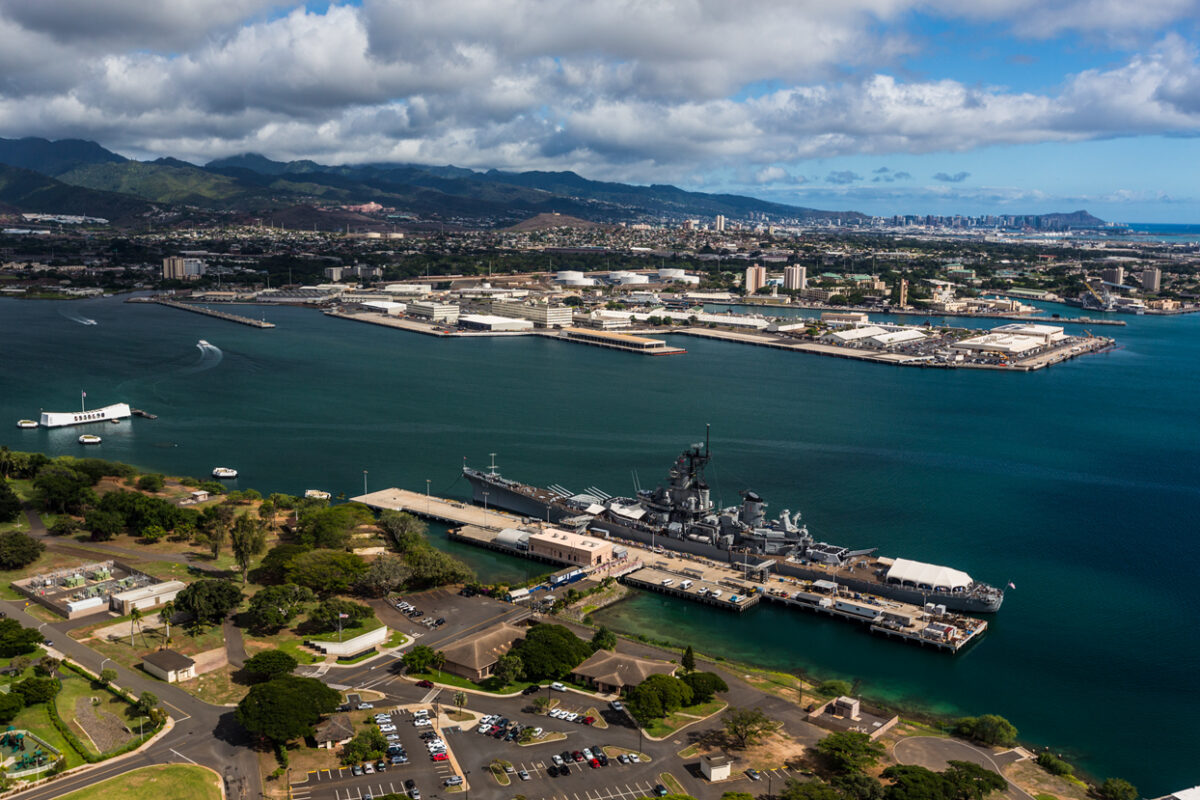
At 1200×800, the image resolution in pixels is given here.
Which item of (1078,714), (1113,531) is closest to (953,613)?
(1078,714)

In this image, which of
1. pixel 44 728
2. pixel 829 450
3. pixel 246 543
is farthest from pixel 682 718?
pixel 829 450

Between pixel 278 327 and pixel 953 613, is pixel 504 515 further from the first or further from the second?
pixel 278 327

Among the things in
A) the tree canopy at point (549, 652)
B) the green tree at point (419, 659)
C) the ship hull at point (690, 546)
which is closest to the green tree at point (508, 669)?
the tree canopy at point (549, 652)

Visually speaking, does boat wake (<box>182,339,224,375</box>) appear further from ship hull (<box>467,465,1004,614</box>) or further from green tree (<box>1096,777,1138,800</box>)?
green tree (<box>1096,777,1138,800</box>)

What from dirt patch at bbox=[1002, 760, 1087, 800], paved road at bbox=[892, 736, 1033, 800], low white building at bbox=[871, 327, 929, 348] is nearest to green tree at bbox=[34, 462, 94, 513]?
paved road at bbox=[892, 736, 1033, 800]

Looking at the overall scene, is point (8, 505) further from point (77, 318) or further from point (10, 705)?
point (77, 318)

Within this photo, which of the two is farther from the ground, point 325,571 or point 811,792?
point 325,571

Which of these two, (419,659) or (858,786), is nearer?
(858,786)
